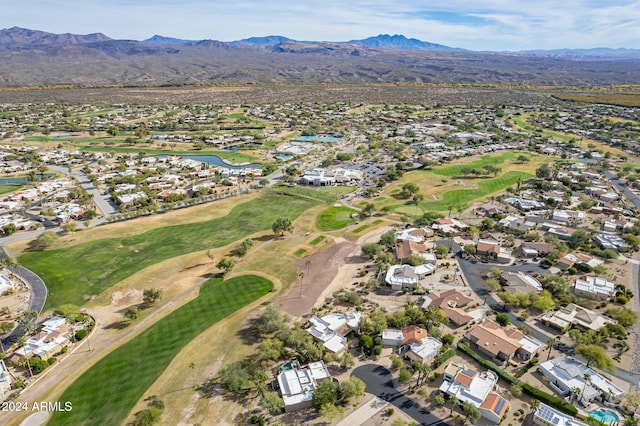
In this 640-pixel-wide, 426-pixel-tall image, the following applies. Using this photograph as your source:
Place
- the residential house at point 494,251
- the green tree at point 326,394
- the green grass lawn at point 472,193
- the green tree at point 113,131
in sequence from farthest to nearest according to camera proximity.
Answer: the green tree at point 113,131
the green grass lawn at point 472,193
the residential house at point 494,251
the green tree at point 326,394

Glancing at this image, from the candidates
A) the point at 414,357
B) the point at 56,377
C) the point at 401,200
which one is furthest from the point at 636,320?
the point at 56,377

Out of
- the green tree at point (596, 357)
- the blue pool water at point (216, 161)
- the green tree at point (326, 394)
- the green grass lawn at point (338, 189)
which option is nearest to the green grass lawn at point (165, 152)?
the blue pool water at point (216, 161)

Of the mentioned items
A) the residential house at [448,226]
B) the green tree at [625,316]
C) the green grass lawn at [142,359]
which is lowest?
the green grass lawn at [142,359]

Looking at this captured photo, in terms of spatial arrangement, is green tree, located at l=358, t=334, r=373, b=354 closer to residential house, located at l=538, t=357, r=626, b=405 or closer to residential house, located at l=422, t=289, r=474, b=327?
residential house, located at l=422, t=289, r=474, b=327

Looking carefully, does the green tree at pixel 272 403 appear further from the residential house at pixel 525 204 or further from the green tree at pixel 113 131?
the green tree at pixel 113 131

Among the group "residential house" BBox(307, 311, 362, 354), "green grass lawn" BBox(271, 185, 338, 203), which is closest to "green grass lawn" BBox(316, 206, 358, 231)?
"green grass lawn" BBox(271, 185, 338, 203)

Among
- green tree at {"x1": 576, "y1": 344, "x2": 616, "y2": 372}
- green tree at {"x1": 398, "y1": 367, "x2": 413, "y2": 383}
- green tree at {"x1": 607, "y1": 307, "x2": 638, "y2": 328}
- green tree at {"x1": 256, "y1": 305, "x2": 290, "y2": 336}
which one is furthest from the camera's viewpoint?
green tree at {"x1": 607, "y1": 307, "x2": 638, "y2": 328}

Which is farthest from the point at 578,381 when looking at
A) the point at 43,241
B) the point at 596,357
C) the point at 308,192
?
the point at 43,241
